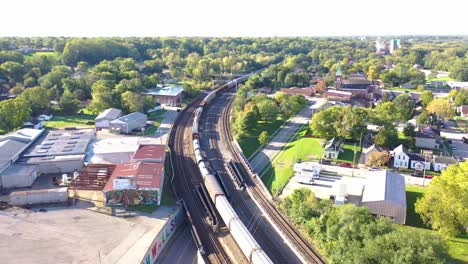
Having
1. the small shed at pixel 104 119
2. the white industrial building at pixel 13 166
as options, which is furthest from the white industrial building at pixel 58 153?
the small shed at pixel 104 119

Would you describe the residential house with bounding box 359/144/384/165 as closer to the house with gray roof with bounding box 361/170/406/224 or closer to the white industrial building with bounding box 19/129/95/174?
the house with gray roof with bounding box 361/170/406/224

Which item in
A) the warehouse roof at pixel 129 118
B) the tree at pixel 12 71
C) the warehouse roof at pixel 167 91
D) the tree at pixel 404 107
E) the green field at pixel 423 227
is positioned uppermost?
the tree at pixel 12 71

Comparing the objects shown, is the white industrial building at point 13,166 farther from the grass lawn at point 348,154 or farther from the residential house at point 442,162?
the residential house at point 442,162

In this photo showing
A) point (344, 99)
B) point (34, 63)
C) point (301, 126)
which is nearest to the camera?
point (301, 126)

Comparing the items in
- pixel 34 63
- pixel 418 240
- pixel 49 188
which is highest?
pixel 34 63

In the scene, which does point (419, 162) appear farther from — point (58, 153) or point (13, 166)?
point (13, 166)

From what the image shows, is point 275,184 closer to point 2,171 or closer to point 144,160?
point 144,160

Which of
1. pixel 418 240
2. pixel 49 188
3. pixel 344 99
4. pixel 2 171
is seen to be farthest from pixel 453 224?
pixel 344 99
